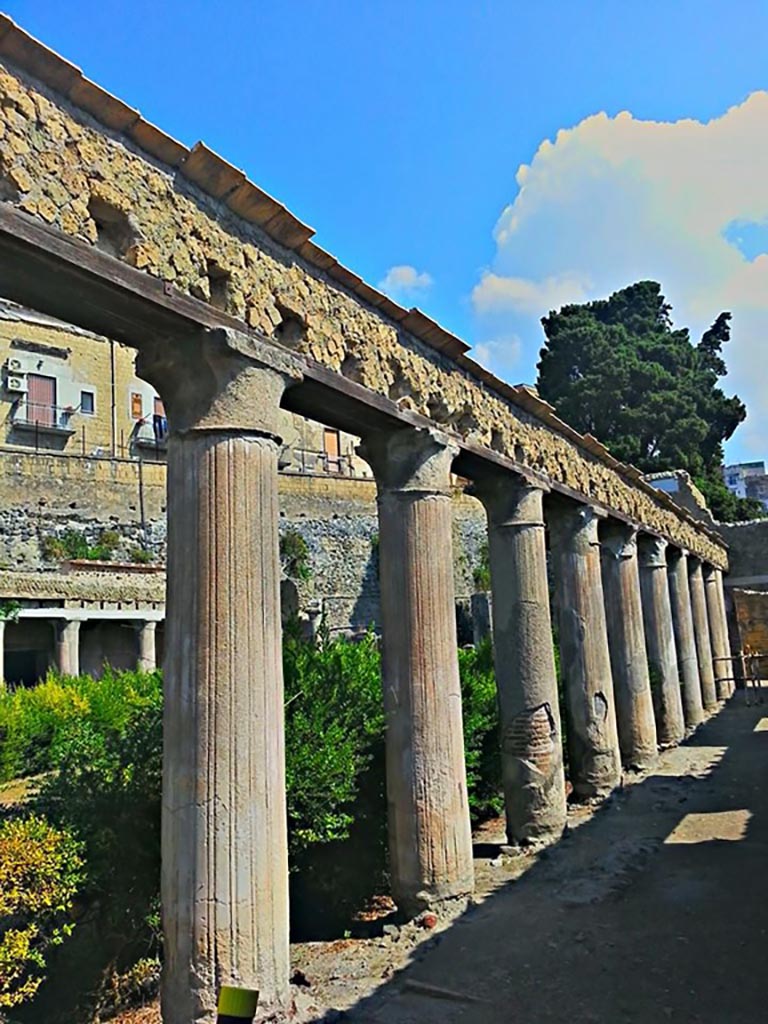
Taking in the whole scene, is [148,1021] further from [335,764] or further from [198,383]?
[198,383]

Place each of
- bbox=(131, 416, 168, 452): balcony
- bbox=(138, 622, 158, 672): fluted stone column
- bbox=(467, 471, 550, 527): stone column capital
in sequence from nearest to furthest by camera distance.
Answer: bbox=(467, 471, 550, 527): stone column capital, bbox=(138, 622, 158, 672): fluted stone column, bbox=(131, 416, 168, 452): balcony

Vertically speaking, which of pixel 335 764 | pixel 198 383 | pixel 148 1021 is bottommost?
pixel 148 1021

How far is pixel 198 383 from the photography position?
176 inches

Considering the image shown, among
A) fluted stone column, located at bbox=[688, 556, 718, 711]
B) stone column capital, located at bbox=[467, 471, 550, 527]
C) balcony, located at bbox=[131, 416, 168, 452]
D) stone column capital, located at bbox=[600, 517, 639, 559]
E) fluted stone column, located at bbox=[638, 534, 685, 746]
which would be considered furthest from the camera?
balcony, located at bbox=[131, 416, 168, 452]

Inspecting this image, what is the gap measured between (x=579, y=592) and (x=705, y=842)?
309 centimetres

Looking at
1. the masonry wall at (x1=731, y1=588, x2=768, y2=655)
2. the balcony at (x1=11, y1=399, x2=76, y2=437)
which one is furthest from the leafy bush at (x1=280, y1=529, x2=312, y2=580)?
the masonry wall at (x1=731, y1=588, x2=768, y2=655)

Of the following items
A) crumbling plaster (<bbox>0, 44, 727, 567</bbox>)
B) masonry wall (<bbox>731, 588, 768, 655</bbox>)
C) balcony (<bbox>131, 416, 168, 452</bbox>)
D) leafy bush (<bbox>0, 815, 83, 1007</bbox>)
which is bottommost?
leafy bush (<bbox>0, 815, 83, 1007</bbox>)

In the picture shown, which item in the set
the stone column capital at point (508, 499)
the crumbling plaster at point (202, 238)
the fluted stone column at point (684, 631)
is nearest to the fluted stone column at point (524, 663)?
the stone column capital at point (508, 499)

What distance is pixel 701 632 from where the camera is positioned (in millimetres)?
18625

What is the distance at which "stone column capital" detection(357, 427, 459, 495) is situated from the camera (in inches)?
252

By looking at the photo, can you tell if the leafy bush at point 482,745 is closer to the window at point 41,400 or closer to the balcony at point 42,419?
the balcony at point 42,419

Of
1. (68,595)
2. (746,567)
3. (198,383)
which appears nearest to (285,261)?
(198,383)

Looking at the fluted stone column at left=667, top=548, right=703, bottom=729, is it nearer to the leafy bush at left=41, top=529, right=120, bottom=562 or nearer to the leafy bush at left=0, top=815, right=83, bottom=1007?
the leafy bush at left=0, top=815, right=83, bottom=1007

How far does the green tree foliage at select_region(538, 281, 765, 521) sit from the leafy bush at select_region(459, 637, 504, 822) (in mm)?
24679
